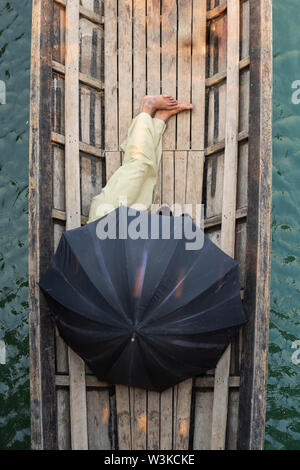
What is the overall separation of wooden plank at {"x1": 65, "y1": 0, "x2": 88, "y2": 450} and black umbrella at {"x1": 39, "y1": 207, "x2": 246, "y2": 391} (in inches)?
9.4

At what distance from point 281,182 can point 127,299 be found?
253cm

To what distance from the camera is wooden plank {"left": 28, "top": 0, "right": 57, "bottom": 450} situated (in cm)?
392

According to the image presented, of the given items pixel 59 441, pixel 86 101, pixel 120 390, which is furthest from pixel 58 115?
pixel 59 441

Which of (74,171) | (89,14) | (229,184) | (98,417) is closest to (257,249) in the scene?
(229,184)

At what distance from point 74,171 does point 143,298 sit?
121 cm

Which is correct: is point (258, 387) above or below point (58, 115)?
below

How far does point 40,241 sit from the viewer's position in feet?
13.2

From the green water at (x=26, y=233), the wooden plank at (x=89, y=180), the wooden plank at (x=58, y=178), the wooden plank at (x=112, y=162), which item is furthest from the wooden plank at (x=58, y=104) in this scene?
the green water at (x=26, y=233)

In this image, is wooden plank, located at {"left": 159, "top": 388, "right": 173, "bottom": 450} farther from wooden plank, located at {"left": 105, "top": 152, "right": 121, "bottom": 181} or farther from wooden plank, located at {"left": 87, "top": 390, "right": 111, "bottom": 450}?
wooden plank, located at {"left": 105, "top": 152, "right": 121, "bottom": 181}

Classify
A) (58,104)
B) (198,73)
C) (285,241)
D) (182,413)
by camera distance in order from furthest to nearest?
(285,241), (198,73), (58,104), (182,413)

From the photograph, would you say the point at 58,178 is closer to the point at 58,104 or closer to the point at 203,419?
the point at 58,104
